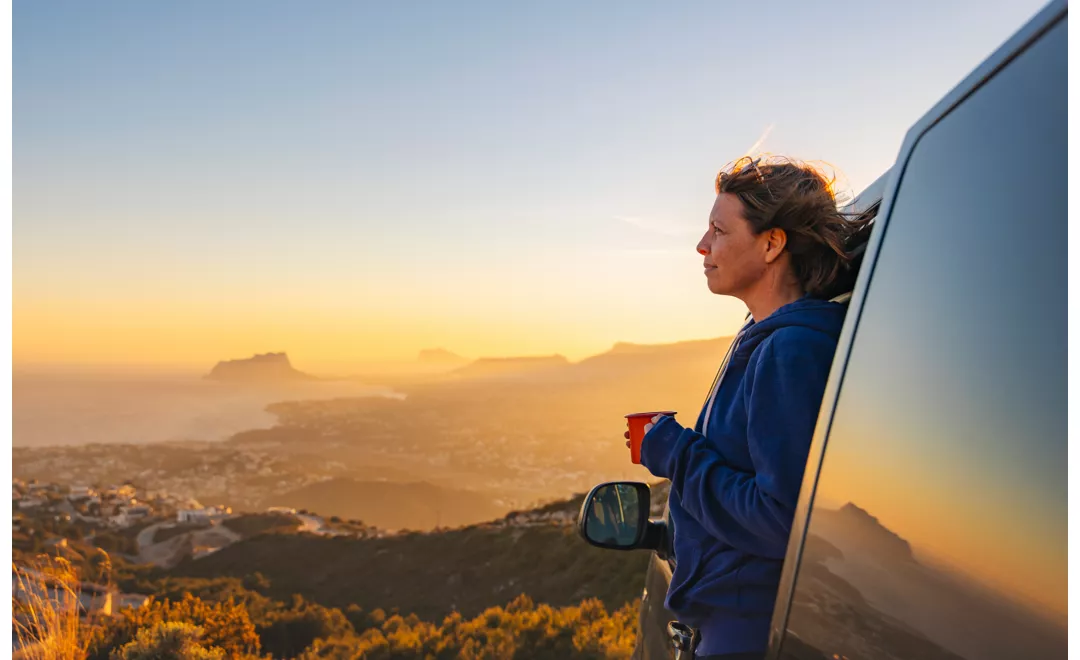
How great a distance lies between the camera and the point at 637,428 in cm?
170

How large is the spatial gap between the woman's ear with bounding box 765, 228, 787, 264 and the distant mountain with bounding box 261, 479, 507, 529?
6191 cm

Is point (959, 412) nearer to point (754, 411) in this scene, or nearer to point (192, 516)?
point (754, 411)

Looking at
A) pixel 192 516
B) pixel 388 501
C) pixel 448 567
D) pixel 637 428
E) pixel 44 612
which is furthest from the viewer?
pixel 388 501

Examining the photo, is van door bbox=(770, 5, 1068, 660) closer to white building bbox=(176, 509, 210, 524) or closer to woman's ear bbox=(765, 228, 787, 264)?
woman's ear bbox=(765, 228, 787, 264)

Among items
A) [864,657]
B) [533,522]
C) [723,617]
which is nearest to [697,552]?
[723,617]

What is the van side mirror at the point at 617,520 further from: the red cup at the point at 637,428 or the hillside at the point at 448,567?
the hillside at the point at 448,567

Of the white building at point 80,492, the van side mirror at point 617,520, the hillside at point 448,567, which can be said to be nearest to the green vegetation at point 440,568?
the hillside at point 448,567

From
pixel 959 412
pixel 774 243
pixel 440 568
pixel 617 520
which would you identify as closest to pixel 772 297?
pixel 774 243

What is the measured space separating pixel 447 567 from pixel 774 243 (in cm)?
2180

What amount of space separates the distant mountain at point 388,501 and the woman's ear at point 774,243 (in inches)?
2437

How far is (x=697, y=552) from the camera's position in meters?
1.55

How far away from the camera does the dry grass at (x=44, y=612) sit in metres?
5.21

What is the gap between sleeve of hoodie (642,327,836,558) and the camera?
1329mm

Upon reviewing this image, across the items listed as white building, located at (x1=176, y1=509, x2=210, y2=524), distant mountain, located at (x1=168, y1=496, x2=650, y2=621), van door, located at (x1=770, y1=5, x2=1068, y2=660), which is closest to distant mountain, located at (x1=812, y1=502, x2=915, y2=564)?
van door, located at (x1=770, y1=5, x2=1068, y2=660)
